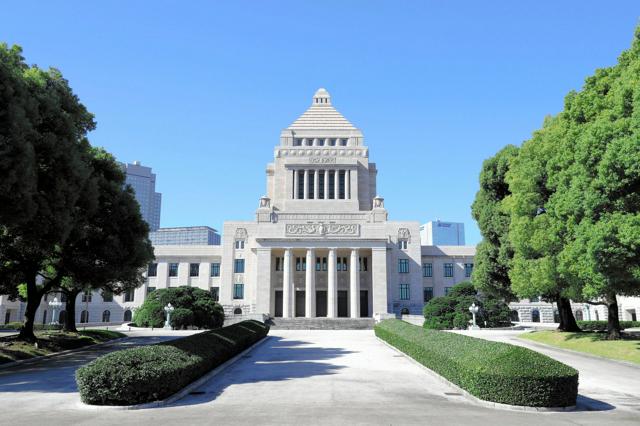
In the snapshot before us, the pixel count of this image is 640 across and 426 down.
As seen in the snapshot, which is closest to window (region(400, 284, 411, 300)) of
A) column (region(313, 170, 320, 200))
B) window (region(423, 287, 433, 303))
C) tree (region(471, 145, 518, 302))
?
window (region(423, 287, 433, 303))

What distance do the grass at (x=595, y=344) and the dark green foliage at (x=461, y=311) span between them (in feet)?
44.3

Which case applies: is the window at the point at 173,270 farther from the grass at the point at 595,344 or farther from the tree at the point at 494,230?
the grass at the point at 595,344

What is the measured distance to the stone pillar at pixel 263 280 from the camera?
2335 inches

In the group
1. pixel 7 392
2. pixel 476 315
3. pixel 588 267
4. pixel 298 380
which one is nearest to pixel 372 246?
pixel 476 315

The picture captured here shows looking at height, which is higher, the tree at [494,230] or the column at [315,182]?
the column at [315,182]

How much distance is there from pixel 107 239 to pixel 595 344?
26.7 metres

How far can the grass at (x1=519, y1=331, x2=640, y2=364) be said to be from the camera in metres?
22.9

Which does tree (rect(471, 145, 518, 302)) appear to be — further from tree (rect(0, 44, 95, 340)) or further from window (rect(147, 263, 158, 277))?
window (rect(147, 263, 158, 277))

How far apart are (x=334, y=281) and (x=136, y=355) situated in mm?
46541

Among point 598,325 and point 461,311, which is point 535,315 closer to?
point 598,325

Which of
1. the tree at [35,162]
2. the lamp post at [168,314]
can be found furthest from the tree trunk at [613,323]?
the lamp post at [168,314]

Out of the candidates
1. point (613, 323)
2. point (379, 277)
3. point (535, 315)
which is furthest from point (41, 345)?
point (535, 315)

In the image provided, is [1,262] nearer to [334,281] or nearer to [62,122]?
[62,122]

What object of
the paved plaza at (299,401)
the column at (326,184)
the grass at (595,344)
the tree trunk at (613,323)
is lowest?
the paved plaza at (299,401)
